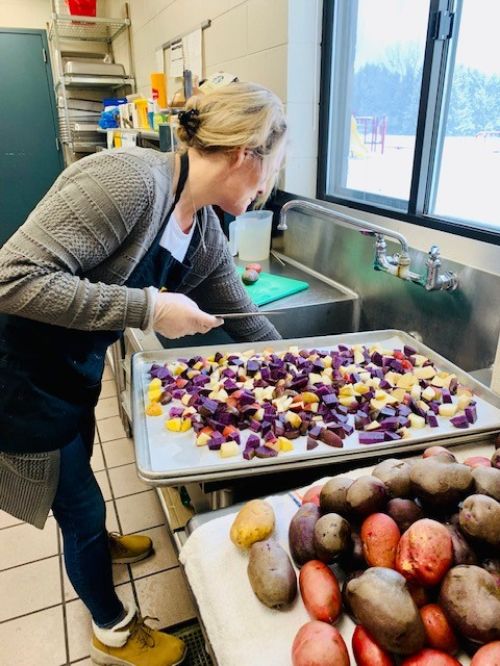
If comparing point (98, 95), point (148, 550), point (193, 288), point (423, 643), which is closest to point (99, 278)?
point (193, 288)

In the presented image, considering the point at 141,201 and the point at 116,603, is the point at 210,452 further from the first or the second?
the point at 116,603

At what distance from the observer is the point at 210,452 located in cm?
102

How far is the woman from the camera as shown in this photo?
952 millimetres

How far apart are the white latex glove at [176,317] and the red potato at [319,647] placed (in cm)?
64

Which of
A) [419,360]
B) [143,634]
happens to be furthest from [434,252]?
[143,634]

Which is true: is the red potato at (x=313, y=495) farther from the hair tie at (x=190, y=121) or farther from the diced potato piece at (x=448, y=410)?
the hair tie at (x=190, y=121)

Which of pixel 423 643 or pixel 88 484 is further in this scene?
pixel 88 484

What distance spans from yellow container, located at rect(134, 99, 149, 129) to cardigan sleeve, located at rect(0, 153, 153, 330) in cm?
238

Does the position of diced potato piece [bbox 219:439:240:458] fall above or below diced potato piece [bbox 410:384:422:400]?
below

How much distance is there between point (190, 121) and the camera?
1.10m

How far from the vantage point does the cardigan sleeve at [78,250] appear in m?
0.94

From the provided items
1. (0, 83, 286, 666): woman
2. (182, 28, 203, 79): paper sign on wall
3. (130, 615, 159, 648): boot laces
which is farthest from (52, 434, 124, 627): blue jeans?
(182, 28, 203, 79): paper sign on wall

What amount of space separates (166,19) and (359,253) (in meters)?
2.35

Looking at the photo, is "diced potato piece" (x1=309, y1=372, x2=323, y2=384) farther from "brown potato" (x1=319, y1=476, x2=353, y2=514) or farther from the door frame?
the door frame
